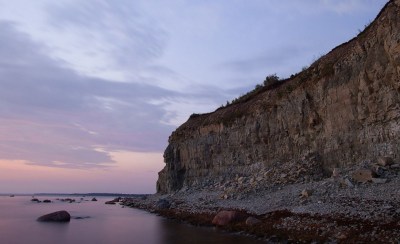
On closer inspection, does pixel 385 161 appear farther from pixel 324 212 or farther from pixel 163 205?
pixel 163 205

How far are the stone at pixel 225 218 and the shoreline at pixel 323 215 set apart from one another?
13 cm

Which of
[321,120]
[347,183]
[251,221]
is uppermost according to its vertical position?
[321,120]

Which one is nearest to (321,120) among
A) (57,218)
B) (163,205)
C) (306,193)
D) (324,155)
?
(324,155)

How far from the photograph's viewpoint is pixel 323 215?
20516mm

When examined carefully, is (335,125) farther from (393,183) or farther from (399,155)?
(393,183)

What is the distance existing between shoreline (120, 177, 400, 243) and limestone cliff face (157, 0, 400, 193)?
4.00 metres

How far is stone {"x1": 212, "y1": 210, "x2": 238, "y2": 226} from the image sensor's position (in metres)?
25.4

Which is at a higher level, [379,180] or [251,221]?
[379,180]

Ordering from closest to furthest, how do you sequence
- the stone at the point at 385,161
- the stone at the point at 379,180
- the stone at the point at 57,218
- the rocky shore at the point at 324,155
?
1. the rocky shore at the point at 324,155
2. the stone at the point at 379,180
3. the stone at the point at 385,161
4. the stone at the point at 57,218

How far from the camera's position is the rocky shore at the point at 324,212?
55.3 ft

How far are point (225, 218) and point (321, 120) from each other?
13991 mm

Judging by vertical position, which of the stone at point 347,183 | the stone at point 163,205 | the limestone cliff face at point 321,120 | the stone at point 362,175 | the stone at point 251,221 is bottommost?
the stone at point 251,221

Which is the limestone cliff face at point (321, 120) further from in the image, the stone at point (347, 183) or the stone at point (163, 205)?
the stone at point (163, 205)

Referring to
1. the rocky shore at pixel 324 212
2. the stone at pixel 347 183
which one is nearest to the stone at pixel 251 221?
the rocky shore at pixel 324 212
